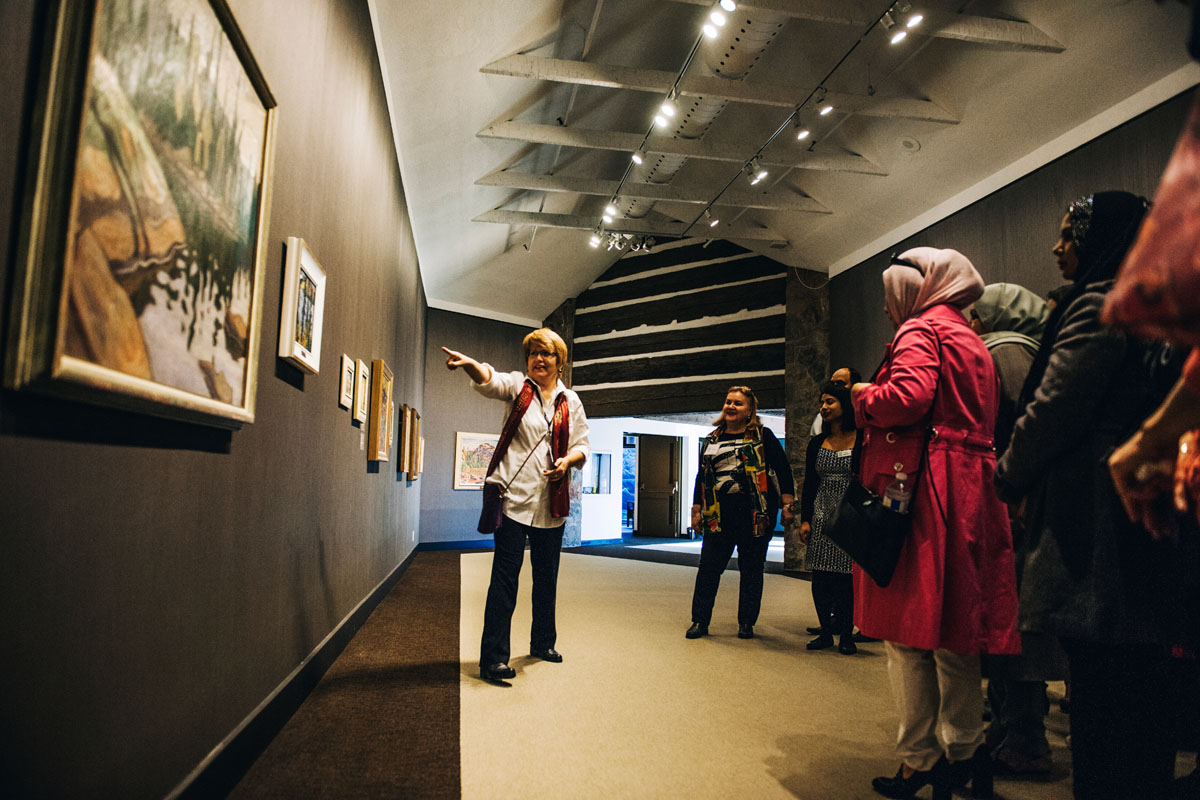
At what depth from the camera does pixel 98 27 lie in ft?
3.26

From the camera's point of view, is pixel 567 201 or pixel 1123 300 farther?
pixel 567 201

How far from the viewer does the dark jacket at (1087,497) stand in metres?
1.27

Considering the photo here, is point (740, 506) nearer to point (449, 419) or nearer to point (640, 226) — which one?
point (640, 226)

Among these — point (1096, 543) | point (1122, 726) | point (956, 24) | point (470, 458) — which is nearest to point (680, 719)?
point (1122, 726)

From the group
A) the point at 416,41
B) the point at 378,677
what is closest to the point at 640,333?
the point at 416,41

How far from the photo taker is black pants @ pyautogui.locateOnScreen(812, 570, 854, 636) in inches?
137

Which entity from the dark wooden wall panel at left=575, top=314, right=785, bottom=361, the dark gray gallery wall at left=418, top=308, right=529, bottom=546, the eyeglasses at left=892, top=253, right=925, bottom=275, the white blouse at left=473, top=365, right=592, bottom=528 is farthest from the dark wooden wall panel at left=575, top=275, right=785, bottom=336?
the eyeglasses at left=892, top=253, right=925, bottom=275

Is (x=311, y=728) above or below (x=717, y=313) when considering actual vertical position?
below

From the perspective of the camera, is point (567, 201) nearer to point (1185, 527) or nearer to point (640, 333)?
point (640, 333)

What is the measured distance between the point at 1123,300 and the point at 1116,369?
96 centimetres

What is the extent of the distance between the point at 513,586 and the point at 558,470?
1.69 feet

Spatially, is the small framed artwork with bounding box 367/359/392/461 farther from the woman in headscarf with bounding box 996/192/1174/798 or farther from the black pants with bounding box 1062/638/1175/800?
the black pants with bounding box 1062/638/1175/800

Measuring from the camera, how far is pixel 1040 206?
450cm

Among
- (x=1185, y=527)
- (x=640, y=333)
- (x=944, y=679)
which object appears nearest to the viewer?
(x=1185, y=527)
